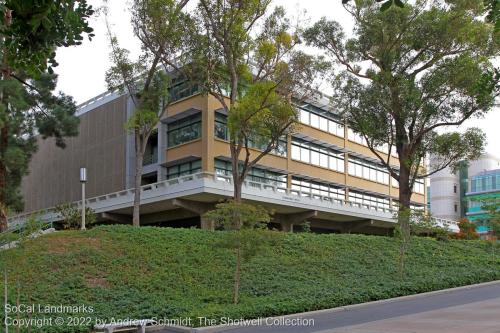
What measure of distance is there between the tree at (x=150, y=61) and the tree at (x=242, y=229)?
13.0 m

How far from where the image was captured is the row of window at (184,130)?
138 ft

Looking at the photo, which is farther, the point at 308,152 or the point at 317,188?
the point at 317,188

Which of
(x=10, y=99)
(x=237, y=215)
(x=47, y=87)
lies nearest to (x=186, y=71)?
(x=47, y=87)

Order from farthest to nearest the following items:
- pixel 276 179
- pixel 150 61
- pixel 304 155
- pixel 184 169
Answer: pixel 304 155 < pixel 276 179 < pixel 184 169 < pixel 150 61

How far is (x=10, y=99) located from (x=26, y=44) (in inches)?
865

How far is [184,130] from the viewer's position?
142ft

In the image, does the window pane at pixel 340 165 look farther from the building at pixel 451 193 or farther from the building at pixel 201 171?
the building at pixel 451 193

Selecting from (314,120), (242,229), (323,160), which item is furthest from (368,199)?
(242,229)

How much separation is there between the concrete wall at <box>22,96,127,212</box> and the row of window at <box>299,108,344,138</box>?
47.6 ft

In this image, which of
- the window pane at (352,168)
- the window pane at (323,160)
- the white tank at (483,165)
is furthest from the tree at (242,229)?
the white tank at (483,165)

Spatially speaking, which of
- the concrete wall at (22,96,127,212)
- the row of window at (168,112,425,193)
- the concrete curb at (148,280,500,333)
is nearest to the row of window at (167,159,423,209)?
the row of window at (168,112,425,193)

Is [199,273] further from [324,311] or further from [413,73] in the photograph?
[413,73]

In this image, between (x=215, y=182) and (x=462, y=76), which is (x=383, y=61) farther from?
(x=215, y=182)

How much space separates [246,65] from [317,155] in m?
19.9
